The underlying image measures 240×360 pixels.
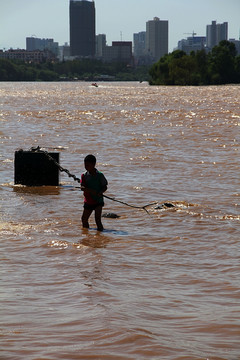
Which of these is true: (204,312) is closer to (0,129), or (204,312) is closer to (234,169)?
(234,169)

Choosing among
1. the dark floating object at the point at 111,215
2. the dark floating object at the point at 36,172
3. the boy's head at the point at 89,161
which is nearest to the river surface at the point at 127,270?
the dark floating object at the point at 111,215

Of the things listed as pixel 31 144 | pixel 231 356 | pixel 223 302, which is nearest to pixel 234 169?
pixel 31 144

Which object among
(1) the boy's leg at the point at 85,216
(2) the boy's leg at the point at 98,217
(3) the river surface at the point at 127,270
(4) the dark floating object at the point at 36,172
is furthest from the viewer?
(4) the dark floating object at the point at 36,172

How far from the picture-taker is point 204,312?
6.23m

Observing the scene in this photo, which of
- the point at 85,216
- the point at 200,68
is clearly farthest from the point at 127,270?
the point at 200,68

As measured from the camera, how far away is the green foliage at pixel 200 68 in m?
122

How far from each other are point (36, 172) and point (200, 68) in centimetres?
11372

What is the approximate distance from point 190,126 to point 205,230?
918 inches

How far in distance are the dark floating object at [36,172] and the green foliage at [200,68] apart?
107149mm

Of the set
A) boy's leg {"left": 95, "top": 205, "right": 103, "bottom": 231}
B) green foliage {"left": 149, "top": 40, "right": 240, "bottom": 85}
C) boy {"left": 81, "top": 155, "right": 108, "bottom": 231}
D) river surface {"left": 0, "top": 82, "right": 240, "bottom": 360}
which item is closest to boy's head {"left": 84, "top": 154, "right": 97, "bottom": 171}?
boy {"left": 81, "top": 155, "right": 108, "bottom": 231}

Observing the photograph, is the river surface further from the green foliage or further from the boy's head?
the green foliage

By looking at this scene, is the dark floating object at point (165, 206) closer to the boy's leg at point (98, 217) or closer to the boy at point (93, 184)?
the boy's leg at point (98, 217)

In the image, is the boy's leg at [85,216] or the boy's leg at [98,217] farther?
the boy's leg at [85,216]

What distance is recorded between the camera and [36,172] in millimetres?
14523
